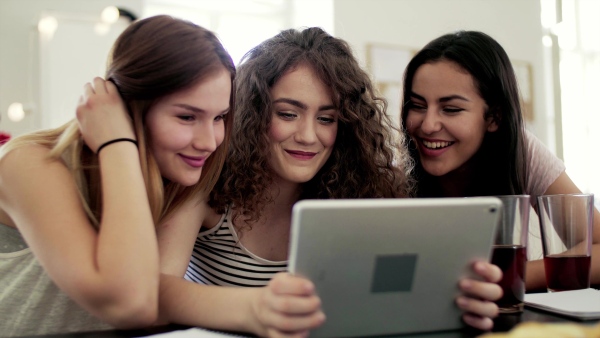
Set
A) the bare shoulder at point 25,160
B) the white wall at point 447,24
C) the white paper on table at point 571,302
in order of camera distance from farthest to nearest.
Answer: the white wall at point 447,24
the bare shoulder at point 25,160
the white paper on table at point 571,302

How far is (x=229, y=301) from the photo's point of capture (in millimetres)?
821

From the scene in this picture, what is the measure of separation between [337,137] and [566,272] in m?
0.59

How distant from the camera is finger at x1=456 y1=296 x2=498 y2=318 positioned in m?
0.75

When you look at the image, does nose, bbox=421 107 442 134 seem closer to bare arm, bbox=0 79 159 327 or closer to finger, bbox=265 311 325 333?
bare arm, bbox=0 79 159 327

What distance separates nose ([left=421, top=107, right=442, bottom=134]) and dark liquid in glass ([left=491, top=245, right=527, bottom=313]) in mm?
639

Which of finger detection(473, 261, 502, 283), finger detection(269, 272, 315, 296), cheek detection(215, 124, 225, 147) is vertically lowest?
finger detection(473, 261, 502, 283)

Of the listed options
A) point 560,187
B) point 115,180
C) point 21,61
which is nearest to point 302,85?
point 115,180

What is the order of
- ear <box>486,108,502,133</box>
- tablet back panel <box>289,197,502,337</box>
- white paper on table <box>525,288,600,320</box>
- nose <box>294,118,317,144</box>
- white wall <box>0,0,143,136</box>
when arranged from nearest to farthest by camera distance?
Result: tablet back panel <box>289,197,502,337</box>, white paper on table <box>525,288,600,320</box>, nose <box>294,118,317,144</box>, ear <box>486,108,502,133</box>, white wall <box>0,0,143,136</box>

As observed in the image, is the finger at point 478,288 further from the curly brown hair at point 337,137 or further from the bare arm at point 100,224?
the curly brown hair at point 337,137

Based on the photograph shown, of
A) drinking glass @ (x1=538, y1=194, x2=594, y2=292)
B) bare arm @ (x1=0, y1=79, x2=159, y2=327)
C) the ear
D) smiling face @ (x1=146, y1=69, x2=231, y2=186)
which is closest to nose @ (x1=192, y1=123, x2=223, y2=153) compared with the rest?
smiling face @ (x1=146, y1=69, x2=231, y2=186)

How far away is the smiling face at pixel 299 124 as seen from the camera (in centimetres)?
130

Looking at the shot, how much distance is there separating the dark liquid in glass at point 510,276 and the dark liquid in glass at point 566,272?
0.20 meters

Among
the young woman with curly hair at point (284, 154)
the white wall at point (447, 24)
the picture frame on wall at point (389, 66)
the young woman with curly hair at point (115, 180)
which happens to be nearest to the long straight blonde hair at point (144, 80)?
the young woman with curly hair at point (115, 180)

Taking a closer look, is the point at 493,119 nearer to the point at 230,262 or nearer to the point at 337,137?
the point at 337,137
